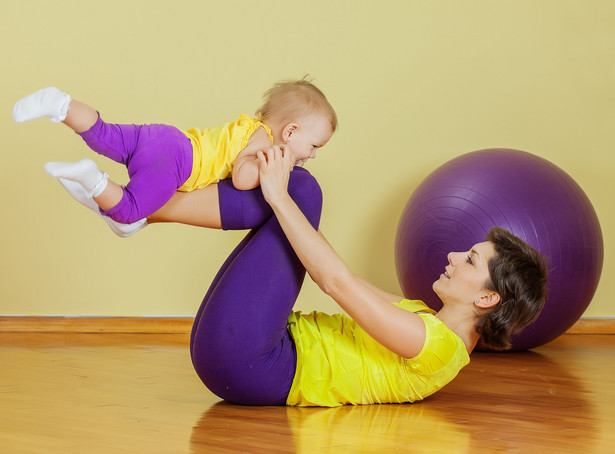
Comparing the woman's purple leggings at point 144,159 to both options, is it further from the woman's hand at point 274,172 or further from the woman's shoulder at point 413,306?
the woman's shoulder at point 413,306

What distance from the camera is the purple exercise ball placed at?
2.56m

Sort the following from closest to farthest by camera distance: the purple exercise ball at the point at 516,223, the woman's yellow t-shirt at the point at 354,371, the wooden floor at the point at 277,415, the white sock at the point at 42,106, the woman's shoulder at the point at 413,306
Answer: the wooden floor at the point at 277,415 → the white sock at the point at 42,106 → the woman's yellow t-shirt at the point at 354,371 → the woman's shoulder at the point at 413,306 → the purple exercise ball at the point at 516,223

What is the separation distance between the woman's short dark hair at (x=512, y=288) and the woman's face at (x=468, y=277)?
2cm

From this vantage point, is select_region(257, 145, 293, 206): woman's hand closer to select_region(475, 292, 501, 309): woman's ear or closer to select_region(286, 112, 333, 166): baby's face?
select_region(286, 112, 333, 166): baby's face

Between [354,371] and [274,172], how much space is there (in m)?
0.53

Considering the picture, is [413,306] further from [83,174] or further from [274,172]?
[83,174]

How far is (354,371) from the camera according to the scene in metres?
1.78

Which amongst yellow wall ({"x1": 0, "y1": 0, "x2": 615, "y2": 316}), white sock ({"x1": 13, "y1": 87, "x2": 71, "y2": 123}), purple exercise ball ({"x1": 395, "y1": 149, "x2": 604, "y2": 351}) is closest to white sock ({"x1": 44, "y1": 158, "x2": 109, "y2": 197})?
white sock ({"x1": 13, "y1": 87, "x2": 71, "y2": 123})

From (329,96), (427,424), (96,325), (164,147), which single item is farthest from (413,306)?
(96,325)

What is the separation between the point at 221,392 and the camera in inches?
70.6

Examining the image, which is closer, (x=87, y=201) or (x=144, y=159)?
(x=87, y=201)

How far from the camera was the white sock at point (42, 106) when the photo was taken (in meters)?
1.52

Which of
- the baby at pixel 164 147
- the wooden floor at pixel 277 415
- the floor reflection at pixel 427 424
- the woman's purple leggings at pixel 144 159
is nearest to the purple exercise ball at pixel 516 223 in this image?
the wooden floor at pixel 277 415

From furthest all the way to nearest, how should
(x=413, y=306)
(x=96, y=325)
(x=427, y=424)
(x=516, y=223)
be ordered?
(x=96, y=325) < (x=516, y=223) < (x=413, y=306) < (x=427, y=424)
